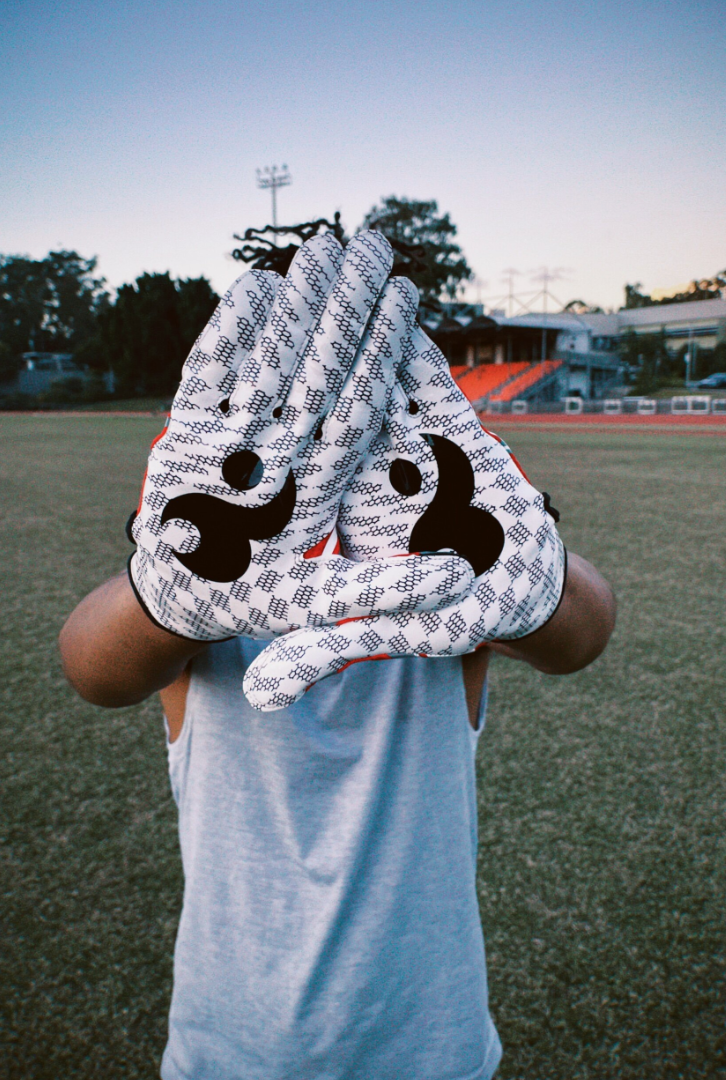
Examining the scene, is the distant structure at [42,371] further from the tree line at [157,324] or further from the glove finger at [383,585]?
the glove finger at [383,585]

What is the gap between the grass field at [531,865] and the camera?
1.66m

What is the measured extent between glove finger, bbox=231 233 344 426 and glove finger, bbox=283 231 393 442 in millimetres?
13

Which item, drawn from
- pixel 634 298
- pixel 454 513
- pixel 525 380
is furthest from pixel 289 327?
pixel 634 298

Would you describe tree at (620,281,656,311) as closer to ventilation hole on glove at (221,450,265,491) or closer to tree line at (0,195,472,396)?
tree line at (0,195,472,396)

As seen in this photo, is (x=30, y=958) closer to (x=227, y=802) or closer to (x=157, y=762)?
(x=157, y=762)

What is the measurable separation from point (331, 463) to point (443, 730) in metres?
0.40

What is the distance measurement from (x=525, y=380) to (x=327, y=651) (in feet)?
130

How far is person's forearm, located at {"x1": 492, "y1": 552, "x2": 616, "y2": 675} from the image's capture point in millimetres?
874

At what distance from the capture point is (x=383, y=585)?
2.39 ft

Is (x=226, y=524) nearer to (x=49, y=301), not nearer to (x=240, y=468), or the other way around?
(x=240, y=468)

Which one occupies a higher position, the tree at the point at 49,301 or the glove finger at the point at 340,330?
the tree at the point at 49,301

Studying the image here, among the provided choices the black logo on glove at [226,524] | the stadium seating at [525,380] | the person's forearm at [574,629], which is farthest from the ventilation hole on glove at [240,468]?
the stadium seating at [525,380]

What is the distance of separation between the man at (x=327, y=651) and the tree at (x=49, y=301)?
2890 inches

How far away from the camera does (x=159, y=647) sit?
818mm
